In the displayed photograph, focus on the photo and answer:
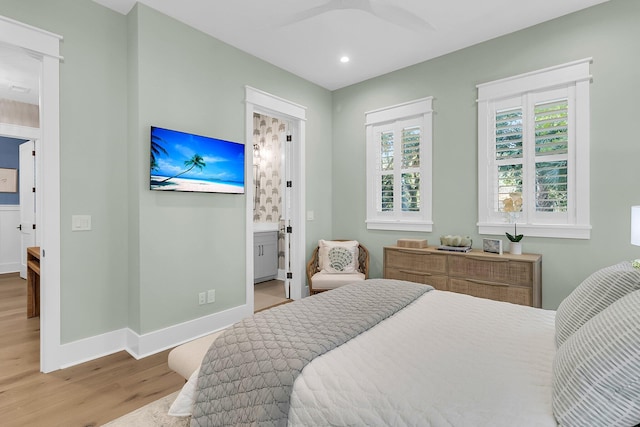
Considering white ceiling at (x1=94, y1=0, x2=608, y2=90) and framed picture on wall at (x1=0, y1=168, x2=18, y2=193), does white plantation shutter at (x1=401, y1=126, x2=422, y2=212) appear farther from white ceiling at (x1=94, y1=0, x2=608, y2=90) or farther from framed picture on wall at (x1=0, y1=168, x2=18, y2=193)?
framed picture on wall at (x1=0, y1=168, x2=18, y2=193)

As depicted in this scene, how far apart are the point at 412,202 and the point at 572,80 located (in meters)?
1.85

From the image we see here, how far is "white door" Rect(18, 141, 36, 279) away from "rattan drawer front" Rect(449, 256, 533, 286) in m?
6.26

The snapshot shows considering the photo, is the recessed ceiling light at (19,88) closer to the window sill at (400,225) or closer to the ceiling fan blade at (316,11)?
the ceiling fan blade at (316,11)

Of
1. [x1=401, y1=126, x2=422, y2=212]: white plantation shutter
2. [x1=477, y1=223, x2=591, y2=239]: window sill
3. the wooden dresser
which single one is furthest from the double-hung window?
[x1=401, y1=126, x2=422, y2=212]: white plantation shutter

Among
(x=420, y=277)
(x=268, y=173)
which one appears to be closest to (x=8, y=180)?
(x=268, y=173)

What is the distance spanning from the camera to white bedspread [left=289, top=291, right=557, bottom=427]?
960 mm

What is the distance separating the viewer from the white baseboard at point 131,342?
2541 mm

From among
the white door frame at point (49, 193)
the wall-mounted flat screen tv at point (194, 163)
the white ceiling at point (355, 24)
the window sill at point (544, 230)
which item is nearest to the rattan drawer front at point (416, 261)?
the window sill at point (544, 230)

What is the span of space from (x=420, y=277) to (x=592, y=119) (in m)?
2.05

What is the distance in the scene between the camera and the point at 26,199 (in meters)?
5.52

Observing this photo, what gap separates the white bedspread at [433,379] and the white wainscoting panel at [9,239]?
713 centimetres

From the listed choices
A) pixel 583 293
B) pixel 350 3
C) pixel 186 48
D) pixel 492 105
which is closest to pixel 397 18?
pixel 350 3

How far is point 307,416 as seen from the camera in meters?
1.10

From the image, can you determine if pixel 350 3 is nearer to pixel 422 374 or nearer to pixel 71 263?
pixel 422 374
